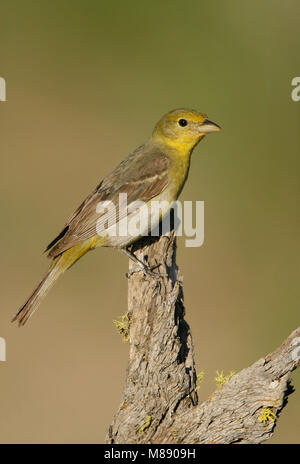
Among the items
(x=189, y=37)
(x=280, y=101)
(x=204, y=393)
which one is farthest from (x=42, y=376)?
(x=189, y=37)

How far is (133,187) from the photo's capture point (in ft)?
17.7

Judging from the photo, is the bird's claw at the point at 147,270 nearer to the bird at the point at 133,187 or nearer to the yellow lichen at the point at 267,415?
the bird at the point at 133,187

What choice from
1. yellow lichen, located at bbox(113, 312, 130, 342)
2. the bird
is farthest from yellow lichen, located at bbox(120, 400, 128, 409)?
the bird

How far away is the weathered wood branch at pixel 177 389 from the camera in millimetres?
3574

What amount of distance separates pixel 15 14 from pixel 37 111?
1.92m

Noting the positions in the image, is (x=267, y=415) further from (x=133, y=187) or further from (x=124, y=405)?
(x=133, y=187)

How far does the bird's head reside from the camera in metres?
5.66

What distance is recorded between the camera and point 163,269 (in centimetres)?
459

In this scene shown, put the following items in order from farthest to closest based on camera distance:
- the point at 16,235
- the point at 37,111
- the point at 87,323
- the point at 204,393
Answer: the point at 37,111
the point at 16,235
the point at 87,323
the point at 204,393

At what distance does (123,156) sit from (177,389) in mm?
6050

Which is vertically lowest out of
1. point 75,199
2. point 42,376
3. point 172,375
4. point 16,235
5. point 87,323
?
point 172,375

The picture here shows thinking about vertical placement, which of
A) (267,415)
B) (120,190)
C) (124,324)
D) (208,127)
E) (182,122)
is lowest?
(267,415)

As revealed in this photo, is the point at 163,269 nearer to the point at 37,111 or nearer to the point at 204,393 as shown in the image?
the point at 204,393

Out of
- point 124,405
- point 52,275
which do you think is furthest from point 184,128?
point 124,405
